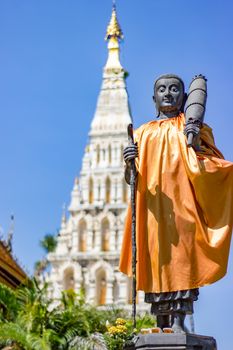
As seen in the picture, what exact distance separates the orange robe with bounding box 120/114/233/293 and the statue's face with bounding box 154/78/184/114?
0.37 metres

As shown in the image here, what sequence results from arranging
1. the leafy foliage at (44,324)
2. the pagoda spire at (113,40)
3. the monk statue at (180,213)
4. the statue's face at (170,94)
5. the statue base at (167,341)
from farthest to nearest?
1. the pagoda spire at (113,40)
2. the leafy foliage at (44,324)
3. the statue's face at (170,94)
4. the monk statue at (180,213)
5. the statue base at (167,341)

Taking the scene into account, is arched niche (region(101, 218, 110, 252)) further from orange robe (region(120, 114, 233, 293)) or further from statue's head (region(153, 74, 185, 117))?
orange robe (region(120, 114, 233, 293))

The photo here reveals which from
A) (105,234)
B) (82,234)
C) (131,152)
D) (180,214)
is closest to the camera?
(180,214)

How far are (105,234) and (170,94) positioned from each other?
119 feet

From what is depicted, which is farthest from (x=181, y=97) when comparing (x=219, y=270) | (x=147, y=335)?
(x=147, y=335)

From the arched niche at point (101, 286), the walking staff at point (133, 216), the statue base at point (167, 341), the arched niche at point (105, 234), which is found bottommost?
the statue base at point (167, 341)

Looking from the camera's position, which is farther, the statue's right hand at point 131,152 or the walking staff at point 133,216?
the statue's right hand at point 131,152

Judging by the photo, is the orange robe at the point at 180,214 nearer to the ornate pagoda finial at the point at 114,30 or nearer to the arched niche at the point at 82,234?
the arched niche at the point at 82,234

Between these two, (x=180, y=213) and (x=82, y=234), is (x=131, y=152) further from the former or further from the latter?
(x=82, y=234)

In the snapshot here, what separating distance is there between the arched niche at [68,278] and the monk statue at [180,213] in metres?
35.4

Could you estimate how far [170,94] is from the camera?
8.38 meters

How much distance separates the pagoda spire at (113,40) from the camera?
49.0 meters

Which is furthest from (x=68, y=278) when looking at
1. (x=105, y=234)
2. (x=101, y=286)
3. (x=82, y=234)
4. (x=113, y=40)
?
(x=113, y=40)

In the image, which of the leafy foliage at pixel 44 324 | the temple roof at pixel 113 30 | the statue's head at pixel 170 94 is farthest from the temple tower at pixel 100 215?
the statue's head at pixel 170 94
